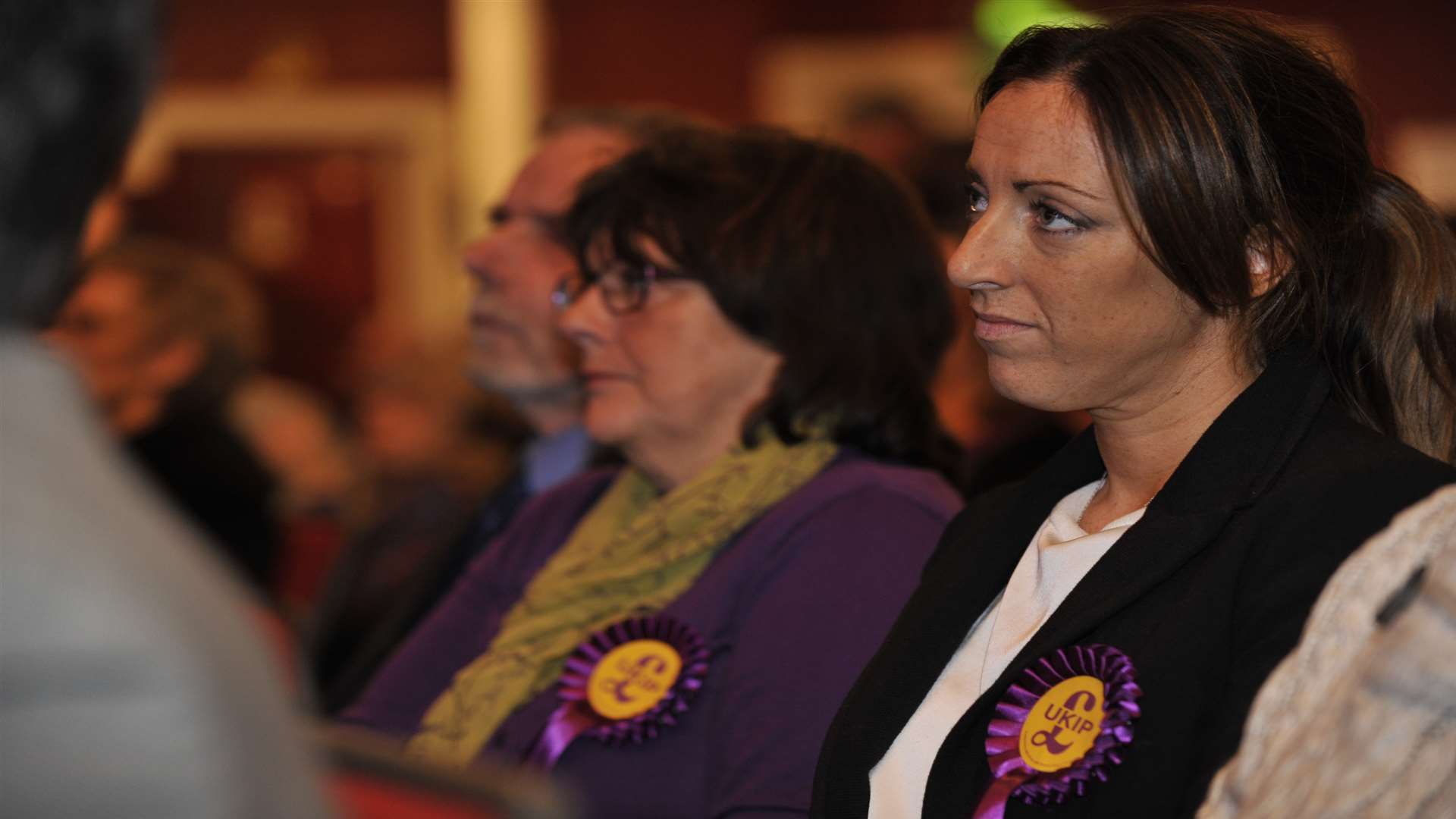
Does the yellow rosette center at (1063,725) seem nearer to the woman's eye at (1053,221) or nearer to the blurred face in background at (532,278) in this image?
the woman's eye at (1053,221)

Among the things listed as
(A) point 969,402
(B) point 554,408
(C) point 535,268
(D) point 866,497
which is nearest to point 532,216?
(C) point 535,268

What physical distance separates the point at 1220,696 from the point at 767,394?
3.21ft

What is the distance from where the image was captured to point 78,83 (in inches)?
24.0

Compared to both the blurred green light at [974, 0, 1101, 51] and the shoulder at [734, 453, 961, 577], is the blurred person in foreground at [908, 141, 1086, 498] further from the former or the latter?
the blurred green light at [974, 0, 1101, 51]

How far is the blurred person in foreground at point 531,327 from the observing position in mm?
2816

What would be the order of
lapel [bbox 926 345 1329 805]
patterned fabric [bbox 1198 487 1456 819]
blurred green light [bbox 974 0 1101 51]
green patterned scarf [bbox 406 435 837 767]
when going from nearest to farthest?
patterned fabric [bbox 1198 487 1456 819] → lapel [bbox 926 345 1329 805] → green patterned scarf [bbox 406 435 837 767] → blurred green light [bbox 974 0 1101 51]

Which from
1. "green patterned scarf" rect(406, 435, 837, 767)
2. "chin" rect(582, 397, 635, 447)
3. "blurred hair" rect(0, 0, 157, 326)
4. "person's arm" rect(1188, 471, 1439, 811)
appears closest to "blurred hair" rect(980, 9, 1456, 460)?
"person's arm" rect(1188, 471, 1439, 811)

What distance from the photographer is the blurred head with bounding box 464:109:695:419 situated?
286 cm

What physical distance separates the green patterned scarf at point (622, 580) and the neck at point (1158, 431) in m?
0.54

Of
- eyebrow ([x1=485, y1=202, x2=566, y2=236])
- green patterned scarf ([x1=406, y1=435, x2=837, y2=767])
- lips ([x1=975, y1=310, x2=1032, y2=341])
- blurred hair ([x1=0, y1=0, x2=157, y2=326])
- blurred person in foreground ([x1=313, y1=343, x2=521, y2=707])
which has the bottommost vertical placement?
blurred person in foreground ([x1=313, y1=343, x2=521, y2=707])

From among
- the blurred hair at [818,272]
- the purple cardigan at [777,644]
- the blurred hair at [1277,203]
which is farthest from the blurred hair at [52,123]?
the blurred hair at [818,272]

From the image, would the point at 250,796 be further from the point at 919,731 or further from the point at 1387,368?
the point at 1387,368

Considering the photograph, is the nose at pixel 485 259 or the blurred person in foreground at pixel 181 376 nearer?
the nose at pixel 485 259

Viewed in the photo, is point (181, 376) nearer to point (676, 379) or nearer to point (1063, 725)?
point (676, 379)
